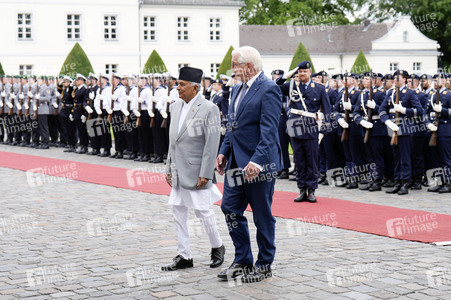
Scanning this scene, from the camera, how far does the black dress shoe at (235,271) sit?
6422 mm

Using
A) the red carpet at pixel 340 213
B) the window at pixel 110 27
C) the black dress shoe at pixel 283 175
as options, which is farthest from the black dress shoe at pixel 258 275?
the window at pixel 110 27

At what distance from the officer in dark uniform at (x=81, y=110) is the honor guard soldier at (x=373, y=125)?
1037 centimetres

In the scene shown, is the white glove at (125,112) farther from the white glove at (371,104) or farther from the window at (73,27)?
the window at (73,27)

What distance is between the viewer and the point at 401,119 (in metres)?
12.5

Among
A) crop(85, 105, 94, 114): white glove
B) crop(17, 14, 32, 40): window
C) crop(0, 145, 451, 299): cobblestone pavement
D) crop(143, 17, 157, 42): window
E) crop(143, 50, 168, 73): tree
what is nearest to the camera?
crop(0, 145, 451, 299): cobblestone pavement

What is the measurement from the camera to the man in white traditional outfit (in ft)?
22.5

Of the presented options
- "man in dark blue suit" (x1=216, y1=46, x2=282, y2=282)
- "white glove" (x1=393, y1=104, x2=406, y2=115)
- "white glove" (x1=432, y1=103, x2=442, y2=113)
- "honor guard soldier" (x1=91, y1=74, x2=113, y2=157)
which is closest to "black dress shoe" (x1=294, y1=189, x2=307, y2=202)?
"white glove" (x1=393, y1=104, x2=406, y2=115)

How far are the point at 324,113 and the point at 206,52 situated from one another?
43.5m

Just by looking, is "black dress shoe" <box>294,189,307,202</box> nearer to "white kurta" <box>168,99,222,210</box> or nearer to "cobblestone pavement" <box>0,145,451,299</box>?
"cobblestone pavement" <box>0,145,451,299</box>

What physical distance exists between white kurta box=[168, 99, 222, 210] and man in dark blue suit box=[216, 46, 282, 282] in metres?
0.38

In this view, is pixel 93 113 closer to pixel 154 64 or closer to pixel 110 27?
pixel 154 64

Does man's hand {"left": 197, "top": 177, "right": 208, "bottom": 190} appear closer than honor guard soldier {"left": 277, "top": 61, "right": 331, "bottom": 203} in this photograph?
Yes

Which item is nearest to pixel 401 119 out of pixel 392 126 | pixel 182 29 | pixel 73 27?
pixel 392 126

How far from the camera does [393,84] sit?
42.2 ft
